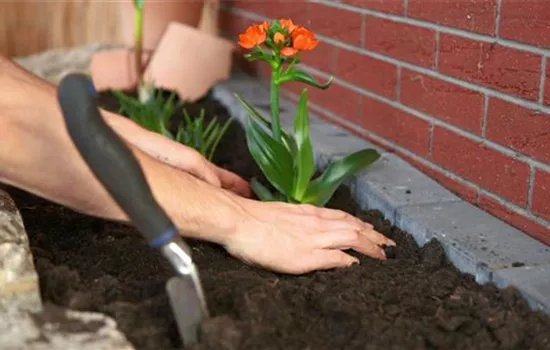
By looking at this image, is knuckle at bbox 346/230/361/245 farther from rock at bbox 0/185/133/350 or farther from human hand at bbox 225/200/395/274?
rock at bbox 0/185/133/350

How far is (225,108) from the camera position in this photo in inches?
103

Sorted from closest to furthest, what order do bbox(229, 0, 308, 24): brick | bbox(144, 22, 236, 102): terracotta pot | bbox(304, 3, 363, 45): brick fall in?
bbox(304, 3, 363, 45): brick → bbox(229, 0, 308, 24): brick → bbox(144, 22, 236, 102): terracotta pot

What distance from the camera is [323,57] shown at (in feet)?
7.60

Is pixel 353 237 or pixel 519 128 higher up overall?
pixel 519 128

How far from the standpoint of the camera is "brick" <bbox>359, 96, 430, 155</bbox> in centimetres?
182

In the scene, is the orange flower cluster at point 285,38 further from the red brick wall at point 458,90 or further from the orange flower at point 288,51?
the red brick wall at point 458,90

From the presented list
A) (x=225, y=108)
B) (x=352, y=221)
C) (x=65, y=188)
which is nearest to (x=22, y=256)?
(x=65, y=188)

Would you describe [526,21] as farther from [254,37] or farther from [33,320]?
[33,320]

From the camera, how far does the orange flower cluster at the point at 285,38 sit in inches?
59.2

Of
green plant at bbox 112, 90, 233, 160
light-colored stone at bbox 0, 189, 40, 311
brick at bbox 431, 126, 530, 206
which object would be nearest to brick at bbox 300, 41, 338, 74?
green plant at bbox 112, 90, 233, 160

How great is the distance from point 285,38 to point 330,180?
296 mm

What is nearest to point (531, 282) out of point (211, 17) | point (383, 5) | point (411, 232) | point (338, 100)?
point (411, 232)

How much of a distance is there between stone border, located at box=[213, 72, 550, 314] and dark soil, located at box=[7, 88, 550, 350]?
0.09 feet

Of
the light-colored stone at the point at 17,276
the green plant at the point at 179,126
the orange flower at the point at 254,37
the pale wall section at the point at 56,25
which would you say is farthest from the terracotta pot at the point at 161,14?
the light-colored stone at the point at 17,276
